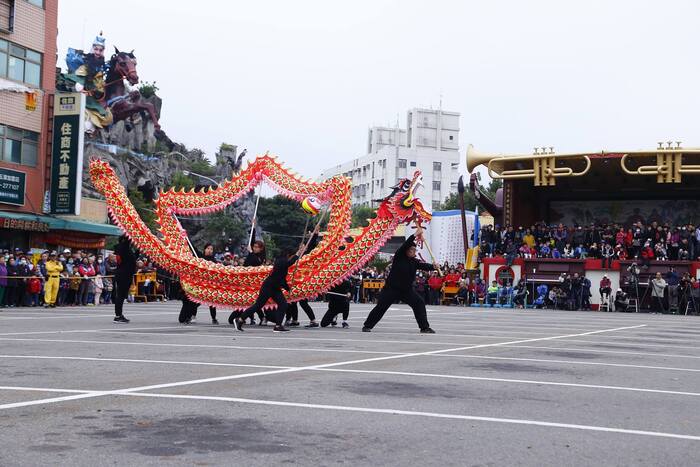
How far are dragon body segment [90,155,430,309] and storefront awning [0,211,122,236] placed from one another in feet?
42.6

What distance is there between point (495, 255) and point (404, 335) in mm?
28249

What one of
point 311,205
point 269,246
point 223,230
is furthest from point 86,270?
point 223,230

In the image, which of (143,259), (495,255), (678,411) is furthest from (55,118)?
(678,411)

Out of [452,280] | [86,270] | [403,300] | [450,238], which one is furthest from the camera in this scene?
[450,238]

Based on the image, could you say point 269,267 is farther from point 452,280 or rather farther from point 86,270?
point 452,280

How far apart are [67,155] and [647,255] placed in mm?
24307

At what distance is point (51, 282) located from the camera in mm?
27953

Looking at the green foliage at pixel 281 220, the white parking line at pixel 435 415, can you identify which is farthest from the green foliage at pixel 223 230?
Answer: the white parking line at pixel 435 415

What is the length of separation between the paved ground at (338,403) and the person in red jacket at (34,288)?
45.4ft

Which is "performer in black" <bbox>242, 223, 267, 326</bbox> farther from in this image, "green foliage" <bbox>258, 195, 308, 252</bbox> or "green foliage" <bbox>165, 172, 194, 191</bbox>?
"green foliage" <bbox>165, 172, 194, 191</bbox>

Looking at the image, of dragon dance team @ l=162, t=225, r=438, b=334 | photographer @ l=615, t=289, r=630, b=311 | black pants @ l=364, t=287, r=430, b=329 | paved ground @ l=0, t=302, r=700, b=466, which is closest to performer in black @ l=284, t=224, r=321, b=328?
dragon dance team @ l=162, t=225, r=438, b=334

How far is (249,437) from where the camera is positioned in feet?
20.7

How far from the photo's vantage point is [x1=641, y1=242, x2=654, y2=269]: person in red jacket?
3934cm

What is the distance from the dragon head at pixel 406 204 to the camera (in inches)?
741
